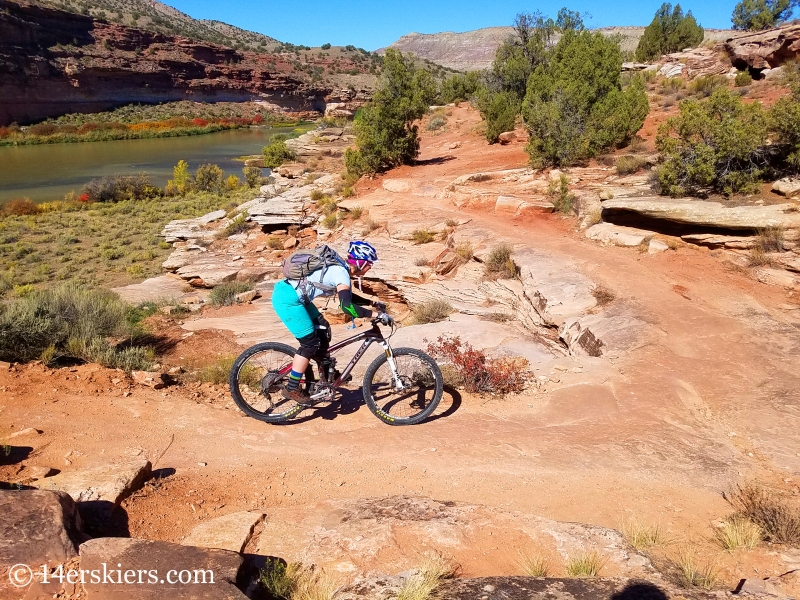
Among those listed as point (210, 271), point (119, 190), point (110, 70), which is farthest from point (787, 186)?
point (110, 70)

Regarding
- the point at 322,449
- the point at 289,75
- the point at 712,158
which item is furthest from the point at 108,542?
the point at 289,75

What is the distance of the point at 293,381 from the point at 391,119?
54.3 feet

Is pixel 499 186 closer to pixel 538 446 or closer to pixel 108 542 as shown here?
pixel 538 446

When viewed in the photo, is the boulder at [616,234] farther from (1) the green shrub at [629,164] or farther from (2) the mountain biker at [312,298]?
(2) the mountain biker at [312,298]

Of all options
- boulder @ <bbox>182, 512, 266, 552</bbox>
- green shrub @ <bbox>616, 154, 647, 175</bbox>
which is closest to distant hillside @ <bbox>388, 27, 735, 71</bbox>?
green shrub @ <bbox>616, 154, 647, 175</bbox>

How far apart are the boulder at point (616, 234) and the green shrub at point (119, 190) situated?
86.1 ft

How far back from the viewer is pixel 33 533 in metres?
2.83

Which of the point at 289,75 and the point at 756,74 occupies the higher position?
the point at 289,75

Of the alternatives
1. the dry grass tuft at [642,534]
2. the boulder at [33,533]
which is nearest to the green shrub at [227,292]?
the boulder at [33,533]

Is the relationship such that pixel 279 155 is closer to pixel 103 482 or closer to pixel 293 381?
pixel 293 381

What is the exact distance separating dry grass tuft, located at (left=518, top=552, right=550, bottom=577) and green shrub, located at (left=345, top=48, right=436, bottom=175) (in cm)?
1810

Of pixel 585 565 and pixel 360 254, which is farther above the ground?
pixel 360 254

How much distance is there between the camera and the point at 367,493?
431 cm

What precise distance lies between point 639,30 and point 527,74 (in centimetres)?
10932
